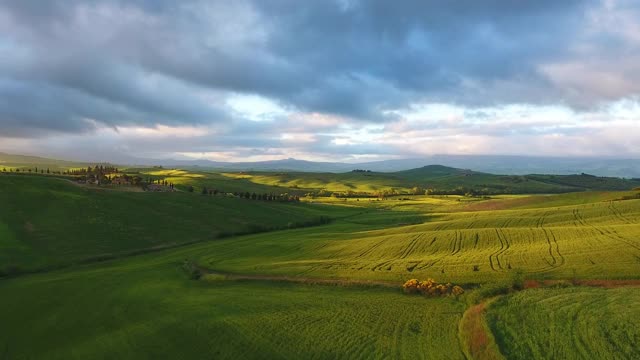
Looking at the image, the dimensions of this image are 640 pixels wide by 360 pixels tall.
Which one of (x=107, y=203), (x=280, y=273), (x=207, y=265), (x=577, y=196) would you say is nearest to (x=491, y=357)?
(x=280, y=273)

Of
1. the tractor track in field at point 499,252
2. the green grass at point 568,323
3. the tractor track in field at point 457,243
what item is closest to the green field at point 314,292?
the green grass at point 568,323

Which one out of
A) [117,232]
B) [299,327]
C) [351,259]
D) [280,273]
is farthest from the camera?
[117,232]

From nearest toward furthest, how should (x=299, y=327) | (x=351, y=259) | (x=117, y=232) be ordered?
(x=299, y=327), (x=351, y=259), (x=117, y=232)

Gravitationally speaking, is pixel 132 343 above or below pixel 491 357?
below

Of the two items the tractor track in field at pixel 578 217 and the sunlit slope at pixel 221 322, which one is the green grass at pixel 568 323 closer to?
the sunlit slope at pixel 221 322

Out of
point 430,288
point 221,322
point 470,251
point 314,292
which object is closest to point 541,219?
point 470,251

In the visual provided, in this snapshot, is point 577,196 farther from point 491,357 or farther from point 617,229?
point 491,357

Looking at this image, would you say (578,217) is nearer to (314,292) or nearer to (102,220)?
(314,292)
